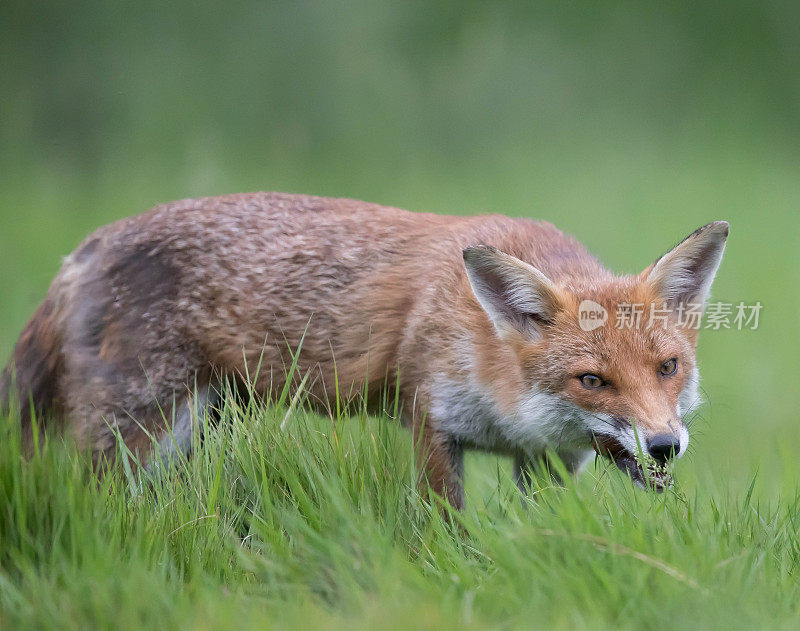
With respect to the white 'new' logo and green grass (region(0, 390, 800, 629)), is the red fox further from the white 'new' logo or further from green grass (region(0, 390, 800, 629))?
green grass (region(0, 390, 800, 629))

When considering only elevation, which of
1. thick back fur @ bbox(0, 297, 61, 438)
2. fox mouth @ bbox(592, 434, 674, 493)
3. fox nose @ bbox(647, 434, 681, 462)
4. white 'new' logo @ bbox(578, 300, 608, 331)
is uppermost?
white 'new' logo @ bbox(578, 300, 608, 331)

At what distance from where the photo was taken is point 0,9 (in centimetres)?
1193

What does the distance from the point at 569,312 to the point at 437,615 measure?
1983 mm

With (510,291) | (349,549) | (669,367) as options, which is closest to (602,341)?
(669,367)

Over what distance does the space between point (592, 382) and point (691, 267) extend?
2.97 ft

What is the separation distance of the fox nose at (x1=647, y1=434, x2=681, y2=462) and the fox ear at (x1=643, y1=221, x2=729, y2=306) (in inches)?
38.2

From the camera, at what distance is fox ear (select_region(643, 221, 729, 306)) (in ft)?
14.4

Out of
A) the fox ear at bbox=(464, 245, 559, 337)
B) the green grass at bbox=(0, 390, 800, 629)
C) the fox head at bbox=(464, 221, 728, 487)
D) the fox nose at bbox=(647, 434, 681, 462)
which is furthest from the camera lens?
the fox ear at bbox=(464, 245, 559, 337)

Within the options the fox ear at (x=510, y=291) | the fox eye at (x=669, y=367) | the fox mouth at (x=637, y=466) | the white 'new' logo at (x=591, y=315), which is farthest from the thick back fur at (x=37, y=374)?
the fox eye at (x=669, y=367)

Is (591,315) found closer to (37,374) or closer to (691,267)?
(691,267)

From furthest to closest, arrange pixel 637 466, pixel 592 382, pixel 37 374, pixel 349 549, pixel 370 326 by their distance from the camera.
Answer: pixel 37 374 < pixel 370 326 < pixel 592 382 < pixel 637 466 < pixel 349 549

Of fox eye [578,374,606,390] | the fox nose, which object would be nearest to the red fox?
fox eye [578,374,606,390]

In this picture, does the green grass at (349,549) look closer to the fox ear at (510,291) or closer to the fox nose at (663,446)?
the fox nose at (663,446)

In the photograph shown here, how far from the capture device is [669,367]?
167 inches
